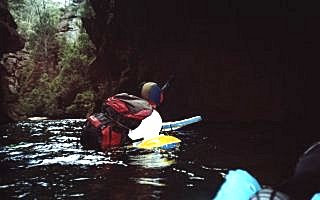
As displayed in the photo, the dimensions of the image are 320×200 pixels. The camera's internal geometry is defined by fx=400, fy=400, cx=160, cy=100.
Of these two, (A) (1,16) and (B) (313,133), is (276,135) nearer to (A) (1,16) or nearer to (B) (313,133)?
(B) (313,133)

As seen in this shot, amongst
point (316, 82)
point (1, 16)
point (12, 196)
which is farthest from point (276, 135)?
point (1, 16)

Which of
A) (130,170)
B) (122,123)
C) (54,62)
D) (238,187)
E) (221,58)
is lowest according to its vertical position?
(130,170)

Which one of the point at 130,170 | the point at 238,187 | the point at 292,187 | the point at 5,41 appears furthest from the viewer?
the point at 5,41

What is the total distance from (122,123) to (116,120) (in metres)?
0.11

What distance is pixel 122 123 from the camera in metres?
6.56

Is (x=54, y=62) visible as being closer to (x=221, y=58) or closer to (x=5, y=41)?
(x=5, y=41)

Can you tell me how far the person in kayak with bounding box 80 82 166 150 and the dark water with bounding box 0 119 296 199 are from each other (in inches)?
7.3

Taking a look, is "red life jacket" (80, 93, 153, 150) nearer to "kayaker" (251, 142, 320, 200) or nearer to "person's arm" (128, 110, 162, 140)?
"person's arm" (128, 110, 162, 140)

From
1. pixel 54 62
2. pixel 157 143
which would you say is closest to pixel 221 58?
pixel 157 143

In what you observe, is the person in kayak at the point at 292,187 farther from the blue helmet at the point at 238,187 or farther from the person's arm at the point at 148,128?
the person's arm at the point at 148,128

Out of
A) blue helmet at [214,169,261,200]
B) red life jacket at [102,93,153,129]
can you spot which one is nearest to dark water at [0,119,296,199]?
red life jacket at [102,93,153,129]

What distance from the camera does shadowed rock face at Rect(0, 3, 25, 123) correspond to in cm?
1947

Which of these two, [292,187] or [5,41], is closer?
[292,187]

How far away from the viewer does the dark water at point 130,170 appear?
13.7 ft
